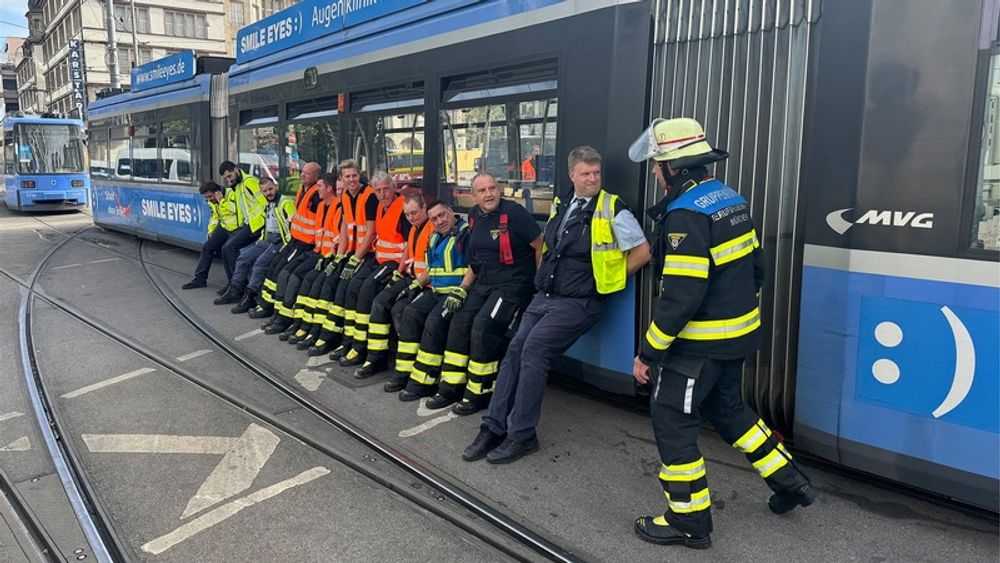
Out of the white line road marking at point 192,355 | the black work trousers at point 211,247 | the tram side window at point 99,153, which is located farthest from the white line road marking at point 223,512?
the tram side window at point 99,153

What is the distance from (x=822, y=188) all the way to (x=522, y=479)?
84.1 inches

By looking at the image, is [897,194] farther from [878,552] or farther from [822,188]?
[878,552]

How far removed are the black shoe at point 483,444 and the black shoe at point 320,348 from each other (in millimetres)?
2504

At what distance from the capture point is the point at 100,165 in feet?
46.8

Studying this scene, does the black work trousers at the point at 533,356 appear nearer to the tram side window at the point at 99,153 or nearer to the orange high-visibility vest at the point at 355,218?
the orange high-visibility vest at the point at 355,218

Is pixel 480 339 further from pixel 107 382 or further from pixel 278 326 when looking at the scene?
pixel 278 326

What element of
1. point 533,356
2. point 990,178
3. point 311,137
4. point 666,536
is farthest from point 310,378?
point 990,178

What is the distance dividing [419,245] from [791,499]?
320cm

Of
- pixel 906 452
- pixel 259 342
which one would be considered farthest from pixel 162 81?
pixel 906 452

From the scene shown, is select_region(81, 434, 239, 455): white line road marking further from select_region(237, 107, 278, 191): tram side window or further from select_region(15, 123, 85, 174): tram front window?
select_region(15, 123, 85, 174): tram front window

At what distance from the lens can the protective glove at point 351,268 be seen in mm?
6125

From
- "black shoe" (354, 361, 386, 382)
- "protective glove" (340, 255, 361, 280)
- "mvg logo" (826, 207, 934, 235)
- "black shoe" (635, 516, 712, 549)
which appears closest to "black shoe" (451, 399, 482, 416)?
"black shoe" (354, 361, 386, 382)

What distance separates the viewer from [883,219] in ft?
10.2

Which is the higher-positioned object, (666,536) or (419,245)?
(419,245)
